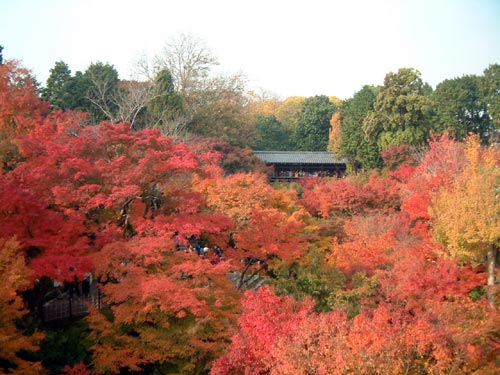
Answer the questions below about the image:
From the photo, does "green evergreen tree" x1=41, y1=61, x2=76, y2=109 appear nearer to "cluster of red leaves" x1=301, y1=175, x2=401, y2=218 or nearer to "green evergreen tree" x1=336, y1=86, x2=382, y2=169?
"cluster of red leaves" x1=301, y1=175, x2=401, y2=218

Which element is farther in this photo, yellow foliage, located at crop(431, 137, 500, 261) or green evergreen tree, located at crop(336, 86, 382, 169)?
green evergreen tree, located at crop(336, 86, 382, 169)

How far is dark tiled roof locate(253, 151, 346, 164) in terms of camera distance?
44.9 m

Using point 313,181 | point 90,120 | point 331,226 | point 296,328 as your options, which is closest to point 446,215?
point 331,226

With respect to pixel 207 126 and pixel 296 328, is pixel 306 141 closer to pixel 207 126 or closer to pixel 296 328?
pixel 207 126

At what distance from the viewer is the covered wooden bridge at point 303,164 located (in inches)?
1774

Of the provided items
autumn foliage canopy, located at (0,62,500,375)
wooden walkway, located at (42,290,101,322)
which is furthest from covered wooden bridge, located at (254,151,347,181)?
wooden walkway, located at (42,290,101,322)

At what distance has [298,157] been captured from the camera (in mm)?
46188

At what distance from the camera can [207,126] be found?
3950 centimetres

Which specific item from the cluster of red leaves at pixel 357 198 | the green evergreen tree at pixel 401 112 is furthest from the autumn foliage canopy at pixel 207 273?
the green evergreen tree at pixel 401 112

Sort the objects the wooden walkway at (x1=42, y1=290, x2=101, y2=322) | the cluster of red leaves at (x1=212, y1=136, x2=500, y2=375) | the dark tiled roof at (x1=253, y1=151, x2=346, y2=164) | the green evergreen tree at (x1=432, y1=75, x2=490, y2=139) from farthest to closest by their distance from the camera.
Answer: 1. the dark tiled roof at (x1=253, y1=151, x2=346, y2=164)
2. the green evergreen tree at (x1=432, y1=75, x2=490, y2=139)
3. the wooden walkway at (x1=42, y1=290, x2=101, y2=322)
4. the cluster of red leaves at (x1=212, y1=136, x2=500, y2=375)

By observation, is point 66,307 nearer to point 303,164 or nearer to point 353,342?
point 353,342

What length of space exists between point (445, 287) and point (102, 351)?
10363mm

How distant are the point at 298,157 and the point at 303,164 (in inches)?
34.8

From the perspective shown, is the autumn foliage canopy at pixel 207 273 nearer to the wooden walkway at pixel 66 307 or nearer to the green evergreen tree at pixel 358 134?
the wooden walkway at pixel 66 307
